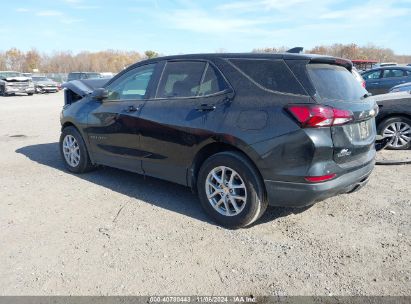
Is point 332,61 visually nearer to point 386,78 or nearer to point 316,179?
point 316,179

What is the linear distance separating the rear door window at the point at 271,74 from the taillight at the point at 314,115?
0.60 ft

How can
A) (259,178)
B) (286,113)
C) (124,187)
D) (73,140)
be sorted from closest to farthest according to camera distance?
(286,113) → (259,178) → (124,187) → (73,140)

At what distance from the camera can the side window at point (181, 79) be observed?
14.0 ft

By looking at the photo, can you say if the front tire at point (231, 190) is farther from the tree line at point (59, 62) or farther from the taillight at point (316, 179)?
the tree line at point (59, 62)

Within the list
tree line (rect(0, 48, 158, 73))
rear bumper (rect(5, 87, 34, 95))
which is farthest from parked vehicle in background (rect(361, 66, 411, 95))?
tree line (rect(0, 48, 158, 73))

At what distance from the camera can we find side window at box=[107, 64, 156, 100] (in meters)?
4.86

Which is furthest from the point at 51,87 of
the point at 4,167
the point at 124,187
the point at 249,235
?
the point at 249,235

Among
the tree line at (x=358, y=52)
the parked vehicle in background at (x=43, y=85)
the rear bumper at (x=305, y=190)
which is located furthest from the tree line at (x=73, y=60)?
the rear bumper at (x=305, y=190)

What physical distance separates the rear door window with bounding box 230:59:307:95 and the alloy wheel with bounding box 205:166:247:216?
95 cm

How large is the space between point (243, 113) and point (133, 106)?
1.71m

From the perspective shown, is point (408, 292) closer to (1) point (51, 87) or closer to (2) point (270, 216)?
(2) point (270, 216)

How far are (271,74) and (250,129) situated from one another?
23.3 inches

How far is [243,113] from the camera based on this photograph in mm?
3764

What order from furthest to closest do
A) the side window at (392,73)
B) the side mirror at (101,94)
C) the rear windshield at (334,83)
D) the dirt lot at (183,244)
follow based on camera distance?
the side window at (392,73), the side mirror at (101,94), the rear windshield at (334,83), the dirt lot at (183,244)
